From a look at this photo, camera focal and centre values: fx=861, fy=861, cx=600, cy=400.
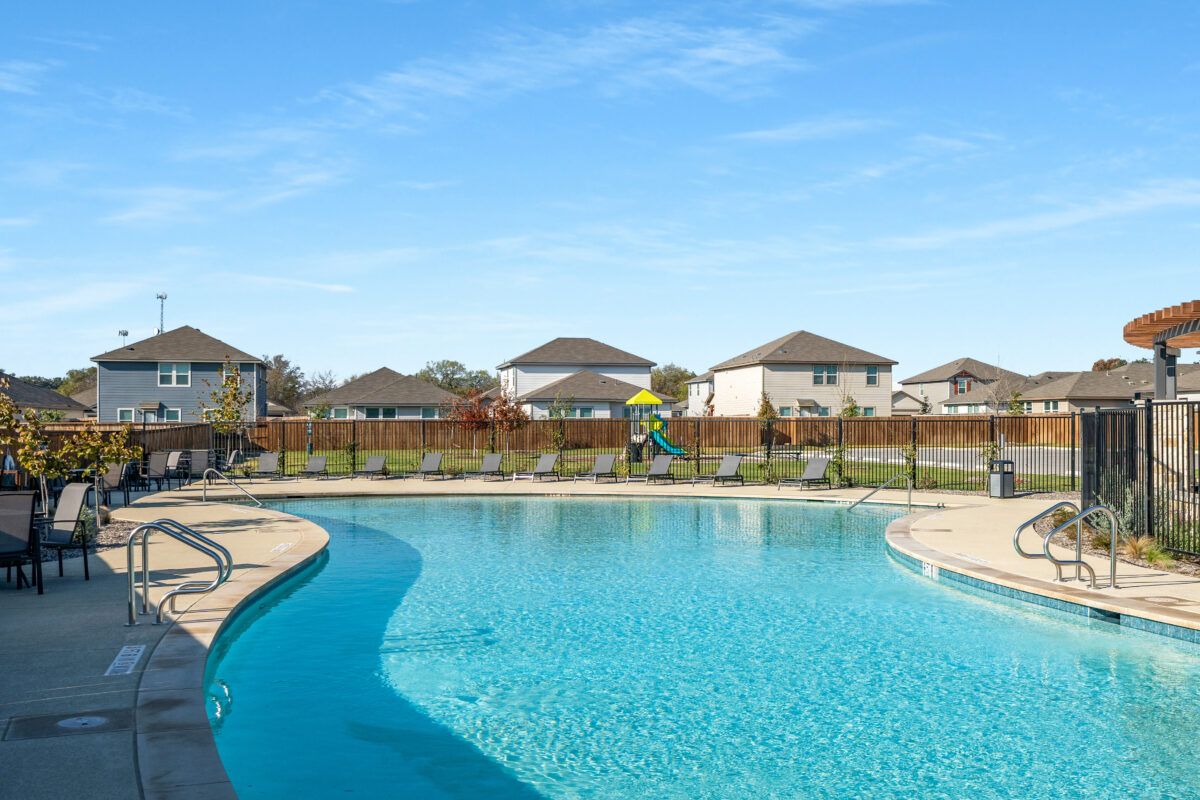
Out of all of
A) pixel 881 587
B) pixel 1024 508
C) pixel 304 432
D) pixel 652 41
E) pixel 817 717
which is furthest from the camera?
pixel 304 432

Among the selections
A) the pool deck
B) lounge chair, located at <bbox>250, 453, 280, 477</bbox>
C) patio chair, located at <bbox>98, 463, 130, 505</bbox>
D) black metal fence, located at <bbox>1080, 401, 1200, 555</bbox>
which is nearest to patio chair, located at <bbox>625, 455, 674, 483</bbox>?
the pool deck

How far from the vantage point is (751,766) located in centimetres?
575

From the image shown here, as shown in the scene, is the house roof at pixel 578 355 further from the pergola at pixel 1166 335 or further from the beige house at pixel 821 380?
the pergola at pixel 1166 335

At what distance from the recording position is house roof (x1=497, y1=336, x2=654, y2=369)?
5809 centimetres

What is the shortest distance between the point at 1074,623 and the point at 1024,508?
30.8ft

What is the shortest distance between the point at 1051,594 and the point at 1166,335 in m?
6.65

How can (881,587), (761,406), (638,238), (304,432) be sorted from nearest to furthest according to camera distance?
(881,587), (638,238), (304,432), (761,406)

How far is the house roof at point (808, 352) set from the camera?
2080 inches

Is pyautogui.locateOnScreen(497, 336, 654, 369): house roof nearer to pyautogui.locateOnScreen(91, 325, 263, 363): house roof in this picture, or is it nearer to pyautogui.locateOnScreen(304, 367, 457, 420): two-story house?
pyautogui.locateOnScreen(304, 367, 457, 420): two-story house

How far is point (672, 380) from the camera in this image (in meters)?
103

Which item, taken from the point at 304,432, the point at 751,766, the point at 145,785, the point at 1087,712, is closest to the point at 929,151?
the point at 1087,712

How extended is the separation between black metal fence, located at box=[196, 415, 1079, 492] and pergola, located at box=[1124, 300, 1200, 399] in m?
10.6

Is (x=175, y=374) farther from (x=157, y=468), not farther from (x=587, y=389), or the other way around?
(x=157, y=468)

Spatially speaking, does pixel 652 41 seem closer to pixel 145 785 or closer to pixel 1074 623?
pixel 1074 623
